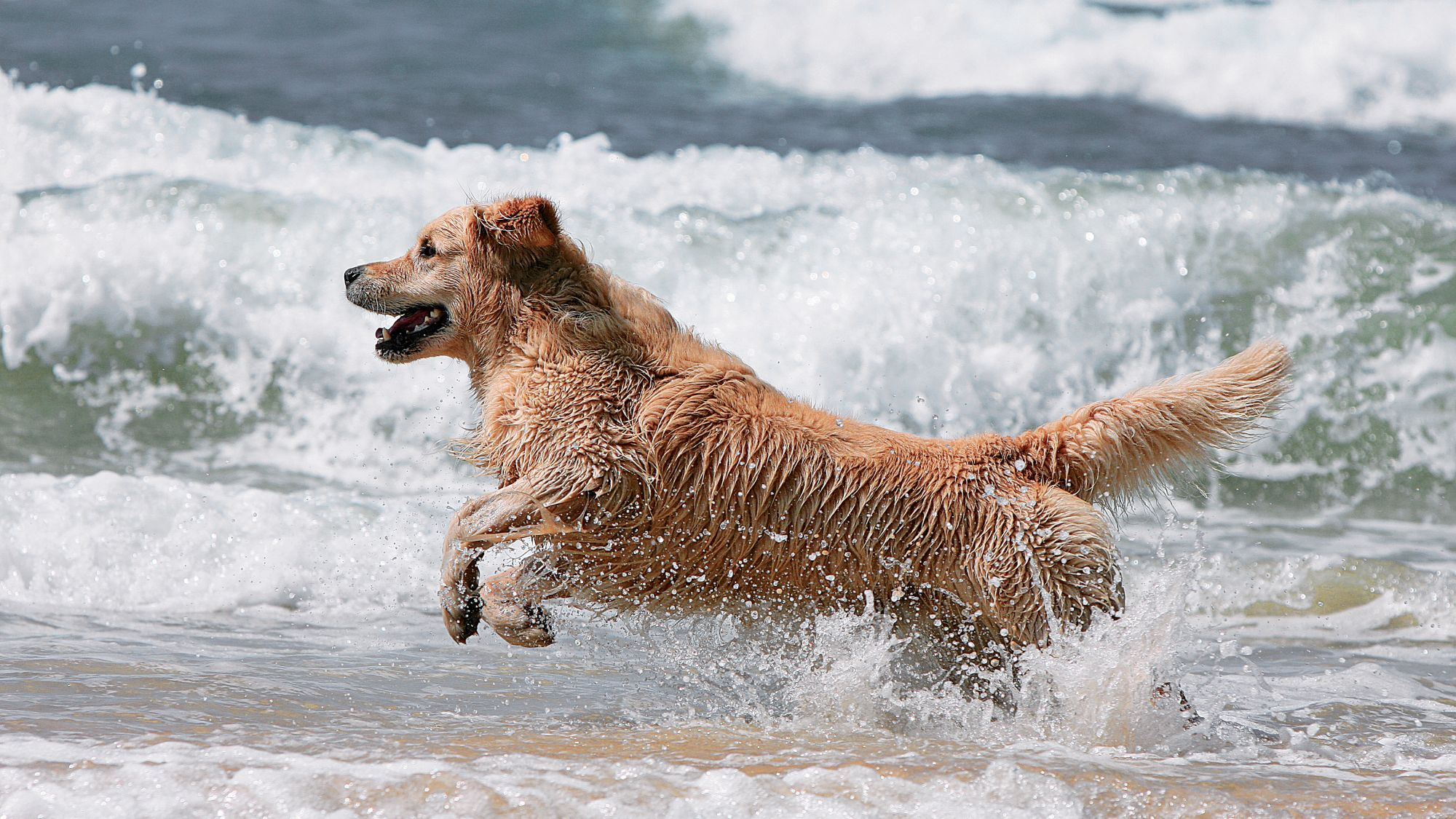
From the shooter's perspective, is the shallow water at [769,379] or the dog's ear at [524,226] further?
the dog's ear at [524,226]

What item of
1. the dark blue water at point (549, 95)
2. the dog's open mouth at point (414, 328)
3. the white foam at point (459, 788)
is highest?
the dark blue water at point (549, 95)

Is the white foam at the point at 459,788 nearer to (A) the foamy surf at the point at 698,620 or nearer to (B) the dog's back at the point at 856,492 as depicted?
(A) the foamy surf at the point at 698,620

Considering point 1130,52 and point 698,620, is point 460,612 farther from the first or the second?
point 1130,52

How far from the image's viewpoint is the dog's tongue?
4710 millimetres

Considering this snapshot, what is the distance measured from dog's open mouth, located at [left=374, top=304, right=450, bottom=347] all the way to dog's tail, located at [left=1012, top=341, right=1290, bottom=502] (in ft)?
6.42

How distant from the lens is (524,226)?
4.55 m

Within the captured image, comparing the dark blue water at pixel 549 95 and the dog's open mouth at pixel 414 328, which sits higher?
the dark blue water at pixel 549 95

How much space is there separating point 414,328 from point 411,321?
37 mm

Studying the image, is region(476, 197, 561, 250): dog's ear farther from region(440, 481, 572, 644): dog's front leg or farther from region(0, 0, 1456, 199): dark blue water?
region(0, 0, 1456, 199): dark blue water

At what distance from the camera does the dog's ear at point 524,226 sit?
455cm

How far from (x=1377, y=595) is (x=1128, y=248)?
4022 mm

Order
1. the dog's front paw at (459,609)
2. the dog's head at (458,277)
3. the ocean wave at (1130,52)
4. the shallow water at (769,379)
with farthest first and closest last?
1. the ocean wave at (1130,52)
2. the dog's head at (458,277)
3. the dog's front paw at (459,609)
4. the shallow water at (769,379)

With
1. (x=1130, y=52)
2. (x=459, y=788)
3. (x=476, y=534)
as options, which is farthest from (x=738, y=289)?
(x=1130, y=52)

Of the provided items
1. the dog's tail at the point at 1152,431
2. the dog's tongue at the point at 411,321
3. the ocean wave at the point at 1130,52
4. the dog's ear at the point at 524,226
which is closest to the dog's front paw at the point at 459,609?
the dog's tongue at the point at 411,321
